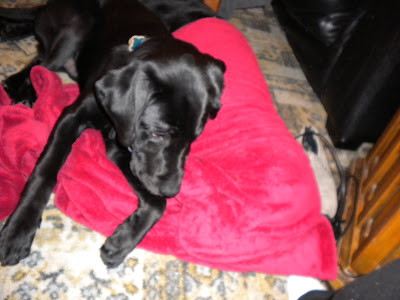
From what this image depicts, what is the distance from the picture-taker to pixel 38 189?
1361 mm

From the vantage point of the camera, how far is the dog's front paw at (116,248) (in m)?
1.34

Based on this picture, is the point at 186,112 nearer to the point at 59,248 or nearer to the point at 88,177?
the point at 88,177

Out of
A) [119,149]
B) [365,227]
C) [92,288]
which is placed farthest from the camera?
[365,227]

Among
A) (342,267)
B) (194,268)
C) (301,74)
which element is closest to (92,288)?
(194,268)

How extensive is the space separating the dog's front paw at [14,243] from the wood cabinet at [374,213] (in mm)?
1356

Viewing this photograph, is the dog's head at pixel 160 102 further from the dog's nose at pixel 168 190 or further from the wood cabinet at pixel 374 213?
the wood cabinet at pixel 374 213

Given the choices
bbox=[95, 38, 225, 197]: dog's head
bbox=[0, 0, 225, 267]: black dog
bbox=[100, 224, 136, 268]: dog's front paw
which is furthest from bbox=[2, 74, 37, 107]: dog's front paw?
bbox=[100, 224, 136, 268]: dog's front paw

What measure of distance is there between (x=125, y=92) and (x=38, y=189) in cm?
53

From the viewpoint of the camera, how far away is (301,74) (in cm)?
313

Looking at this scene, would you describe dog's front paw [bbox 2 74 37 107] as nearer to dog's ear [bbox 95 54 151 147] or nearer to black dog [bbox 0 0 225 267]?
black dog [bbox 0 0 225 267]

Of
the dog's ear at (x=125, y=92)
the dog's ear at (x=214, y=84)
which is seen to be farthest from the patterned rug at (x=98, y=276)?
the dog's ear at (x=214, y=84)

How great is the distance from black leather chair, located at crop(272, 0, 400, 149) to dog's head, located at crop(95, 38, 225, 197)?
3.60 ft

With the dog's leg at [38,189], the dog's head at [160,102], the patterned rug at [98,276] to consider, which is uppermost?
the dog's head at [160,102]

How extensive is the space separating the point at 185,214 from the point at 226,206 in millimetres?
187
